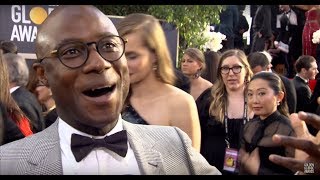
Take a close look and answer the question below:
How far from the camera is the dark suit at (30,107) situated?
3.01m

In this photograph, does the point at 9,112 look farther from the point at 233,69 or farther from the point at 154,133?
the point at 233,69

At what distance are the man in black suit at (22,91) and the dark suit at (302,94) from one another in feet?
5.64

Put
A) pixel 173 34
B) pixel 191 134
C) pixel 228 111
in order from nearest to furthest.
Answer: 1. pixel 191 134
2. pixel 228 111
3. pixel 173 34

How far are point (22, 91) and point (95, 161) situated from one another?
5.93ft

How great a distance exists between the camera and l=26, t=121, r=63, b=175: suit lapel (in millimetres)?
1463

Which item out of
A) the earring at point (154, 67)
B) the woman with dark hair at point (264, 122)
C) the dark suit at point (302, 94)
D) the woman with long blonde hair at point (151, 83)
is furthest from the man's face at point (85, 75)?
the dark suit at point (302, 94)

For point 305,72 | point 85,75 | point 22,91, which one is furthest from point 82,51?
point 305,72

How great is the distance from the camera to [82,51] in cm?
138

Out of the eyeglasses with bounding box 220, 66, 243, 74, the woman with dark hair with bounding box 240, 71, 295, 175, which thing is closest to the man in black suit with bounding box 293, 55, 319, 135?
the eyeglasses with bounding box 220, 66, 243, 74

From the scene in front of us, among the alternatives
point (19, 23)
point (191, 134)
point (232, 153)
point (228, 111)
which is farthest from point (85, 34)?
point (19, 23)

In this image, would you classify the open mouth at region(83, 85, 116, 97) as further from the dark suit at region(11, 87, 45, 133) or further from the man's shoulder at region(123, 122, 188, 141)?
the dark suit at region(11, 87, 45, 133)

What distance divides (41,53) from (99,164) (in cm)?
35

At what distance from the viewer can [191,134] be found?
2389 mm
